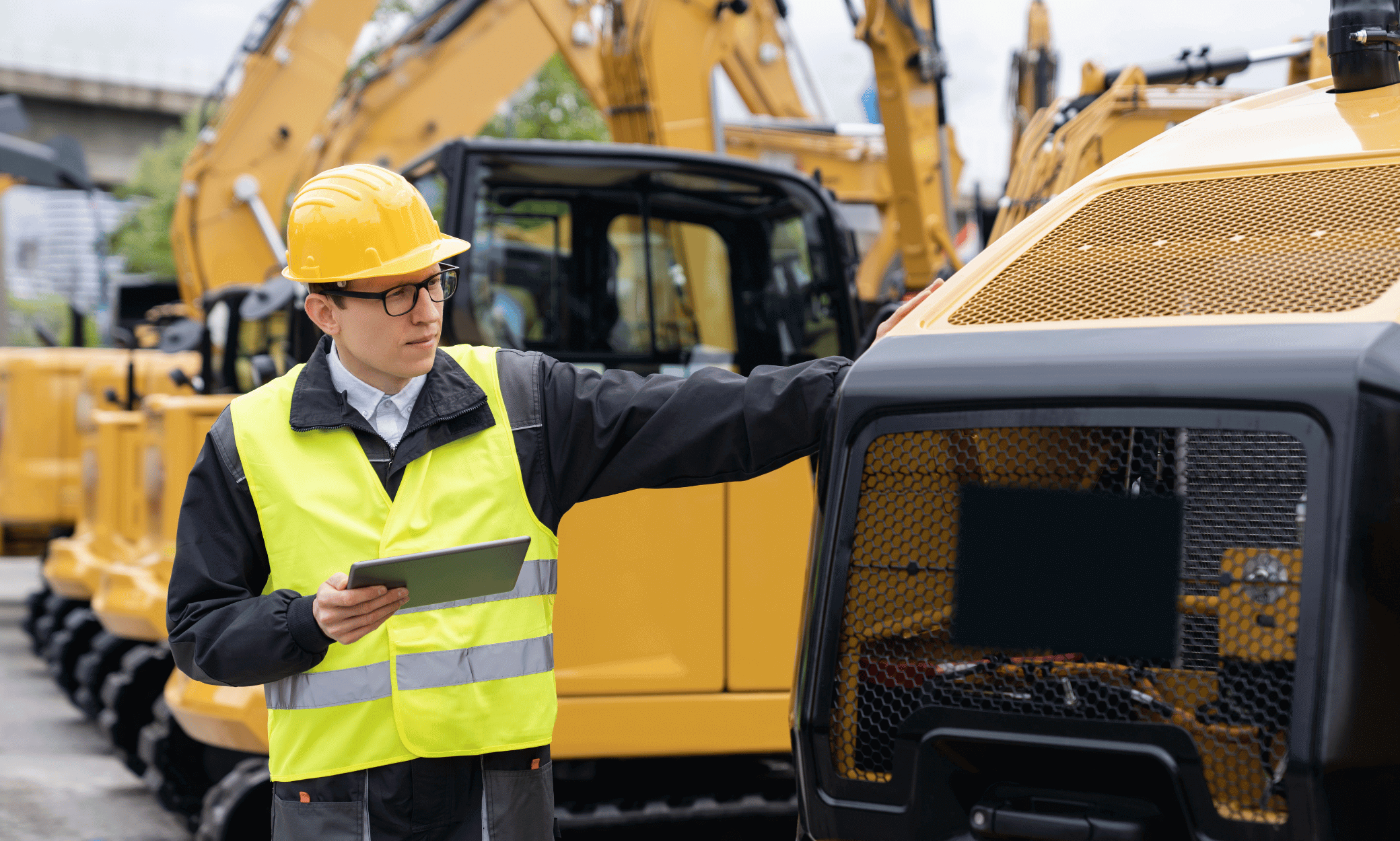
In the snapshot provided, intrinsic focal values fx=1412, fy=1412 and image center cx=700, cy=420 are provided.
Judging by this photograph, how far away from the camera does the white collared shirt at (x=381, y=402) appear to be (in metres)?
2.45

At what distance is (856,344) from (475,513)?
249 centimetres

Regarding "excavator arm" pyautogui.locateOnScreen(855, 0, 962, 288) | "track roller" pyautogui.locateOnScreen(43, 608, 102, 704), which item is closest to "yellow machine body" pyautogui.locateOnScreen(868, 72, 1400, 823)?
"excavator arm" pyautogui.locateOnScreen(855, 0, 962, 288)

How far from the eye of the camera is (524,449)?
97.9 inches

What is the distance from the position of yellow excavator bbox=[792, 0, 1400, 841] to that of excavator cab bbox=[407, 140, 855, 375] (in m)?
2.12

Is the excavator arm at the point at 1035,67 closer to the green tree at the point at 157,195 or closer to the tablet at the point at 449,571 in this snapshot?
the tablet at the point at 449,571

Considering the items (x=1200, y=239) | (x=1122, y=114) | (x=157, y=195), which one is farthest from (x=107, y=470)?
(x=157, y=195)

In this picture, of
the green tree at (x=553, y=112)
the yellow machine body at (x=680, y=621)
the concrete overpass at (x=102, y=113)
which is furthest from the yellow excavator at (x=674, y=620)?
the concrete overpass at (x=102, y=113)

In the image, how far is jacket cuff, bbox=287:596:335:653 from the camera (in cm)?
219

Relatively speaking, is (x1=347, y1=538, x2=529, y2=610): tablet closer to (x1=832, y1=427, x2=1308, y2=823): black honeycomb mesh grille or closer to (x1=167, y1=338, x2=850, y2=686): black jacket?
(x1=167, y1=338, x2=850, y2=686): black jacket

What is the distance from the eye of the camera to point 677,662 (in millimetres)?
3943

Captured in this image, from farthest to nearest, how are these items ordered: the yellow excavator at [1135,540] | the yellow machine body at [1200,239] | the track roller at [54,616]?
the track roller at [54,616] < the yellow machine body at [1200,239] < the yellow excavator at [1135,540]

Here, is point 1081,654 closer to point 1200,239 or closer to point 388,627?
point 1200,239

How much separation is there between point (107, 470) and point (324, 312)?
597 centimetres

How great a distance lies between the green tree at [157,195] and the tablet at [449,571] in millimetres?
36386
